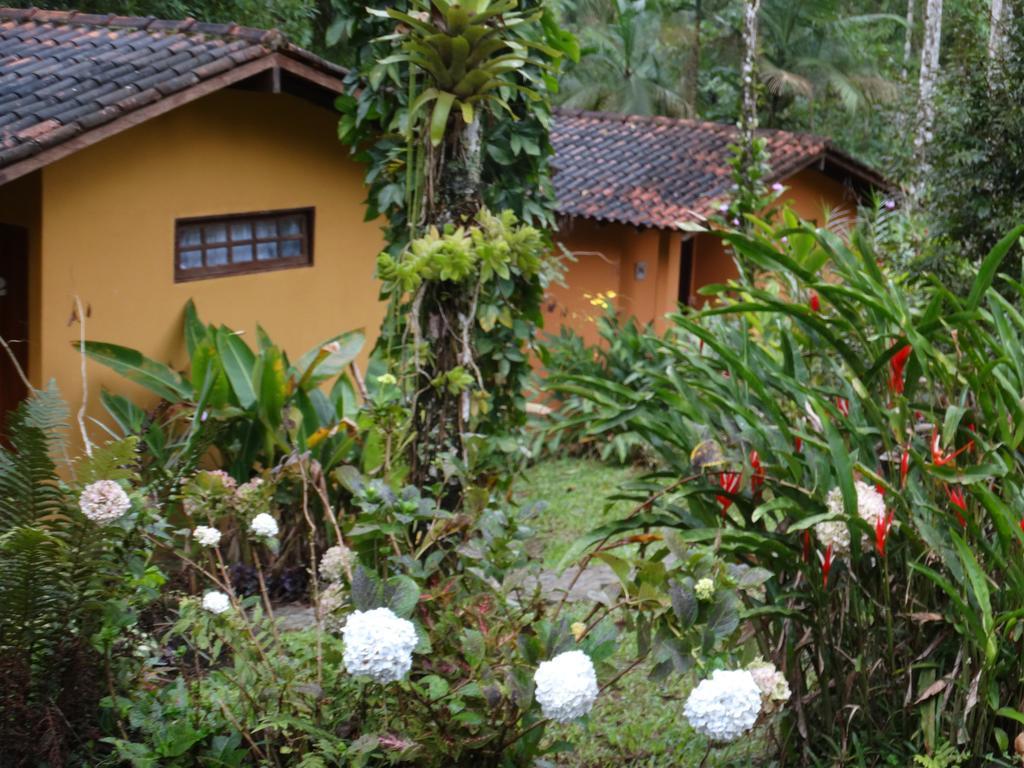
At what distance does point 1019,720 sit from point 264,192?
230 inches

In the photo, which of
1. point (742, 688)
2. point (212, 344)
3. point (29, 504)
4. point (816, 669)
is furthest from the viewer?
point (212, 344)

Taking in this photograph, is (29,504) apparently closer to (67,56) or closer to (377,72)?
(377,72)

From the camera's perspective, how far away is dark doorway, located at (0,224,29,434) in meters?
6.64

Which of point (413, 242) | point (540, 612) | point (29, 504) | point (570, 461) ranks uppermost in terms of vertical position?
point (413, 242)

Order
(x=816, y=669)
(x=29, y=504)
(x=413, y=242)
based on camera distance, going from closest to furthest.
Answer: (x=29, y=504) < (x=816, y=669) < (x=413, y=242)

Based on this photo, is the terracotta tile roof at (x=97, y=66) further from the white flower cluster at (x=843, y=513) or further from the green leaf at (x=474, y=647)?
the white flower cluster at (x=843, y=513)

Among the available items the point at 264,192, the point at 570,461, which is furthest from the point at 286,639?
the point at 570,461

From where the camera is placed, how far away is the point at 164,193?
23.6 feet

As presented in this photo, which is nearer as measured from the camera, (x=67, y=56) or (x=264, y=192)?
(x=67, y=56)

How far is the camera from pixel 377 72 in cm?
540

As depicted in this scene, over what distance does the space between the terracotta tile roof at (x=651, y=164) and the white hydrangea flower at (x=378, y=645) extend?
1079 centimetres

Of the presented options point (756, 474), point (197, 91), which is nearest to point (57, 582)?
point (756, 474)

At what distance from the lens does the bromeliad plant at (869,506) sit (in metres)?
3.38

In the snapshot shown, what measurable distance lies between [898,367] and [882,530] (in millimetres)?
644
